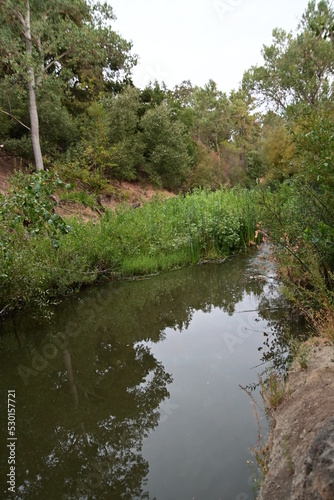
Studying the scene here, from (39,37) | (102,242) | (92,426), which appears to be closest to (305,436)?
(92,426)

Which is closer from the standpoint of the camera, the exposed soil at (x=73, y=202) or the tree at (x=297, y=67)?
the exposed soil at (x=73, y=202)

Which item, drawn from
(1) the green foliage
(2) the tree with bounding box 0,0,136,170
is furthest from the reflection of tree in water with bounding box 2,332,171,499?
(1) the green foliage

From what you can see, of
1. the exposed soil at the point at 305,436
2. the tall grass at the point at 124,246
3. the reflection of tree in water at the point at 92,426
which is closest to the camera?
the exposed soil at the point at 305,436

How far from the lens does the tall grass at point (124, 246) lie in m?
5.76

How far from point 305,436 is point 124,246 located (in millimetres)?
6962

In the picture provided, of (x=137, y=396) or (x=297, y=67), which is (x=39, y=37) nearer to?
(x=137, y=396)

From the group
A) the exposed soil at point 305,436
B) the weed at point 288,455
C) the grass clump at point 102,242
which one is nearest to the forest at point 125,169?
the grass clump at point 102,242

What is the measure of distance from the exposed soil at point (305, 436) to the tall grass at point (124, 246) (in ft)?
13.2

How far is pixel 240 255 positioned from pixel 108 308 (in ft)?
17.4

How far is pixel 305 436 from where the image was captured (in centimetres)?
215

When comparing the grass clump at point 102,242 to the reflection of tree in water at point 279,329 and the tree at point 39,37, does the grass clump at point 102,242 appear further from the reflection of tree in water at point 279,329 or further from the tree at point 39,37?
the tree at point 39,37

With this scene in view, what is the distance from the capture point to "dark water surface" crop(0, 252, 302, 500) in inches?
98.9

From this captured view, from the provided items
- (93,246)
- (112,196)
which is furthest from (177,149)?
(93,246)

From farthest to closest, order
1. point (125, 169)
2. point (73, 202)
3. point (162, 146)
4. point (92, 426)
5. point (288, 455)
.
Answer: point (162, 146) < point (125, 169) < point (73, 202) < point (92, 426) < point (288, 455)
